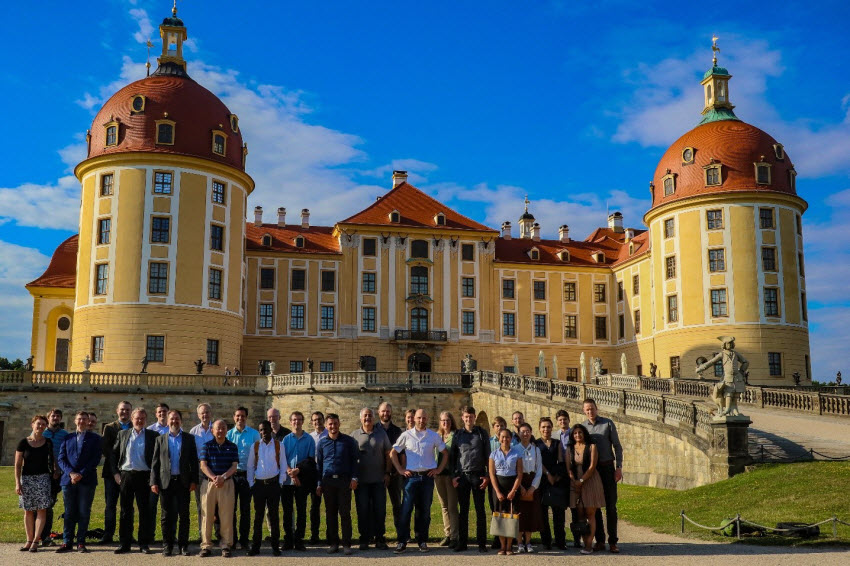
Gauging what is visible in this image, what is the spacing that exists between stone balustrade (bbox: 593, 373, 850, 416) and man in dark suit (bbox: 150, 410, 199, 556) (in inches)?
831

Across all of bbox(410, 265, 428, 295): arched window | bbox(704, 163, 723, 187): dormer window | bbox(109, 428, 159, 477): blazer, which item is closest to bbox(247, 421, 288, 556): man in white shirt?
bbox(109, 428, 159, 477): blazer

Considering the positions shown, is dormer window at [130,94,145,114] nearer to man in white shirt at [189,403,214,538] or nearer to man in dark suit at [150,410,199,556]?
man in white shirt at [189,403,214,538]

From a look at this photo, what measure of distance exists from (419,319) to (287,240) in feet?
31.0

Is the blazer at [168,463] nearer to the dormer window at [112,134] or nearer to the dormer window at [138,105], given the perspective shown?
the dormer window at [112,134]

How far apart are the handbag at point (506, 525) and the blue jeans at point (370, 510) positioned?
1.83m

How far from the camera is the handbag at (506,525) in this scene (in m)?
11.4

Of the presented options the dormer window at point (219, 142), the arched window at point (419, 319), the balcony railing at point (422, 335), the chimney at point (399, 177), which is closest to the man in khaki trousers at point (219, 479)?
the dormer window at point (219, 142)

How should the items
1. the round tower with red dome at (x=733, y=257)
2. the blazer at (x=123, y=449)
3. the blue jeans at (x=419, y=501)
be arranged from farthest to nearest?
the round tower with red dome at (x=733, y=257)
the blue jeans at (x=419, y=501)
the blazer at (x=123, y=449)

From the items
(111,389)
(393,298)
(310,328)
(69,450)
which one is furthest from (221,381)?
(69,450)

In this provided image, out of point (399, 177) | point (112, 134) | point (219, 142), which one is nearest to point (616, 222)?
point (399, 177)

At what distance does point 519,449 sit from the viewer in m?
11.9

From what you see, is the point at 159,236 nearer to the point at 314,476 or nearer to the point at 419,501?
the point at 314,476

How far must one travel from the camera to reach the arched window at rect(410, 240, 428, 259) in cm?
5145

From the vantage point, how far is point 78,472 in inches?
480
